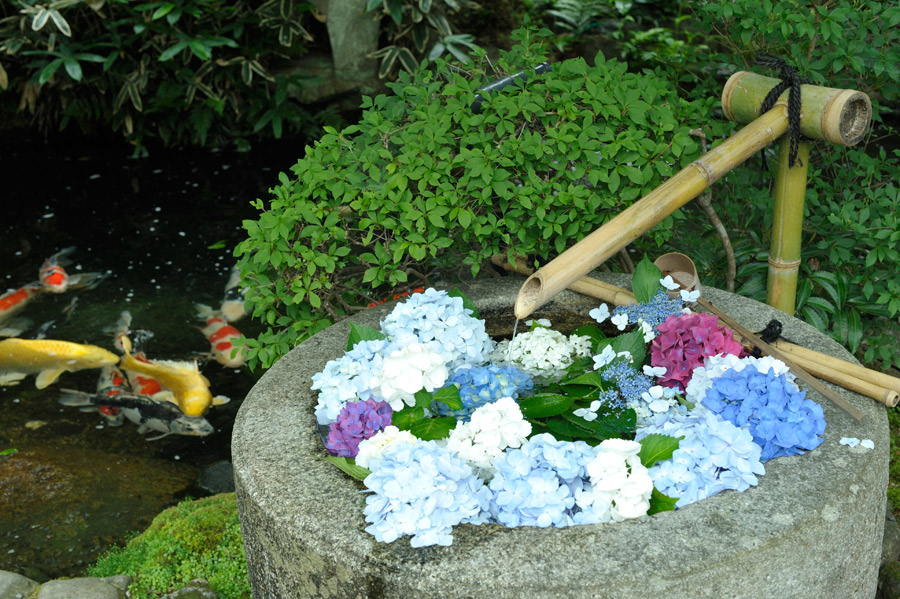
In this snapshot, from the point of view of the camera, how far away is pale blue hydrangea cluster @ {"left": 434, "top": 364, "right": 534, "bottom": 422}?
2.11 meters

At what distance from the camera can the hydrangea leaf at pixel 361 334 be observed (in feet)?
7.57

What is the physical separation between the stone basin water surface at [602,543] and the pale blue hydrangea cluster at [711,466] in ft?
0.10

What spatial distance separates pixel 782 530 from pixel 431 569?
0.66 metres

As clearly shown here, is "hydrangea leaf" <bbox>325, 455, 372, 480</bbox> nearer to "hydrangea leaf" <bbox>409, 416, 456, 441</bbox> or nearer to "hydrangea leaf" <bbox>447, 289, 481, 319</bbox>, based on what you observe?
"hydrangea leaf" <bbox>409, 416, 456, 441</bbox>

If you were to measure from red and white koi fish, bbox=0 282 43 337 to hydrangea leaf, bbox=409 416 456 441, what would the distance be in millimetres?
3524

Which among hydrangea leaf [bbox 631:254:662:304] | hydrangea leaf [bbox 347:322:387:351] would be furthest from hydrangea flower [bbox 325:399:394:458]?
hydrangea leaf [bbox 631:254:662:304]

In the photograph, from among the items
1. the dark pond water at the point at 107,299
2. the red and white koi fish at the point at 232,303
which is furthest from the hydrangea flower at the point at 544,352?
the red and white koi fish at the point at 232,303

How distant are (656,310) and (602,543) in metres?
0.85

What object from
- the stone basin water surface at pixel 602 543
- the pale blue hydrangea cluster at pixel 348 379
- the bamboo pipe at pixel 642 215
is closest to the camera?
the stone basin water surface at pixel 602 543

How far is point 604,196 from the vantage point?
2.72m

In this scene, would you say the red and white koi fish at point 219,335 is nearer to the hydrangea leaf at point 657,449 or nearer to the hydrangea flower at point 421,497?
the hydrangea flower at point 421,497

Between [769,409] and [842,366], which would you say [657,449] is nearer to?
[769,409]

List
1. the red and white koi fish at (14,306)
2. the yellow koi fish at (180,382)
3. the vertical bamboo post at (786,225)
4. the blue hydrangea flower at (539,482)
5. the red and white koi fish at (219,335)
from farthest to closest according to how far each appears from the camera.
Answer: the red and white koi fish at (14,306), the red and white koi fish at (219,335), the yellow koi fish at (180,382), the vertical bamboo post at (786,225), the blue hydrangea flower at (539,482)

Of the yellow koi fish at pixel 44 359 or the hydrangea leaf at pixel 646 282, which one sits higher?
the hydrangea leaf at pixel 646 282
